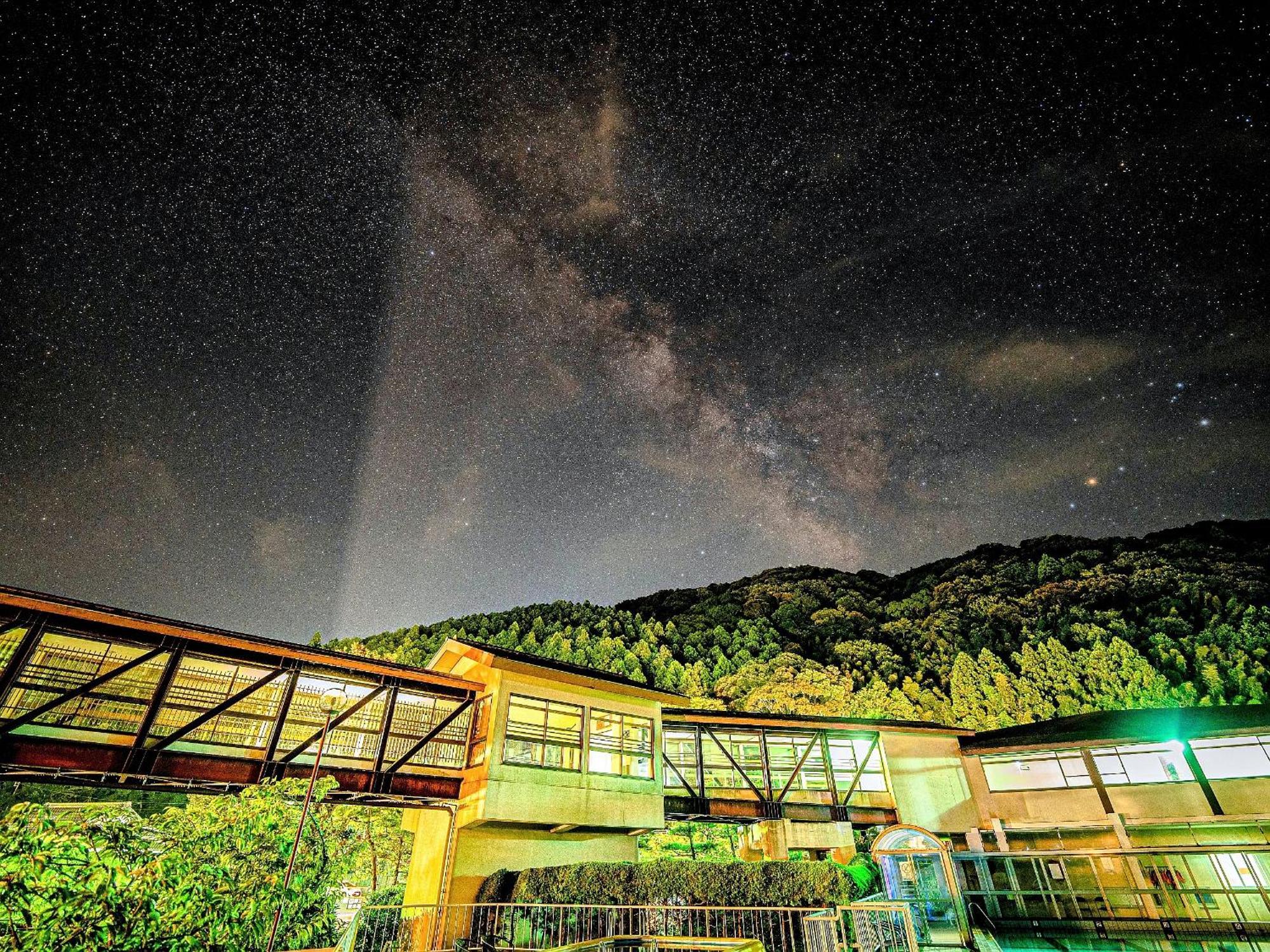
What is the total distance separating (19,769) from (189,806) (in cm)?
360

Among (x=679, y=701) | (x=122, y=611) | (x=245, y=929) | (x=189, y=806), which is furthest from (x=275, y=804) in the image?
(x=679, y=701)

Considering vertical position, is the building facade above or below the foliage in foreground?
above

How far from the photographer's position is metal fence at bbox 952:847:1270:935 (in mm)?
18062

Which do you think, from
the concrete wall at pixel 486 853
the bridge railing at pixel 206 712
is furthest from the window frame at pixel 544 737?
the concrete wall at pixel 486 853

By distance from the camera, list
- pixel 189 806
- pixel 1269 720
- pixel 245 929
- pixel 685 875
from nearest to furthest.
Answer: pixel 245 929 → pixel 189 806 → pixel 685 875 → pixel 1269 720

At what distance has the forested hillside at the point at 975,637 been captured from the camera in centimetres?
4278

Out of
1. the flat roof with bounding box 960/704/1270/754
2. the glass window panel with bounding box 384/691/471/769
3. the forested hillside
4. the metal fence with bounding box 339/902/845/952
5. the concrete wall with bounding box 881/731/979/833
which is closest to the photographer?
the metal fence with bounding box 339/902/845/952

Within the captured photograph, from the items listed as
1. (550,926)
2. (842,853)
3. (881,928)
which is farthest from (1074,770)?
(550,926)

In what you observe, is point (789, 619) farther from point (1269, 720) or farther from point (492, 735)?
point (492, 735)

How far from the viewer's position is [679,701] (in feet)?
71.2

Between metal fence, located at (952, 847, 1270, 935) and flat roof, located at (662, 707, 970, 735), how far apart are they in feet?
16.2

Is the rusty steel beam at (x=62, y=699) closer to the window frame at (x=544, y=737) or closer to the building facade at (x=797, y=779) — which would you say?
the building facade at (x=797, y=779)

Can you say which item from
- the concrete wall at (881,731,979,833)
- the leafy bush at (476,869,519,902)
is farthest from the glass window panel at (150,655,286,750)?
the concrete wall at (881,731,979,833)

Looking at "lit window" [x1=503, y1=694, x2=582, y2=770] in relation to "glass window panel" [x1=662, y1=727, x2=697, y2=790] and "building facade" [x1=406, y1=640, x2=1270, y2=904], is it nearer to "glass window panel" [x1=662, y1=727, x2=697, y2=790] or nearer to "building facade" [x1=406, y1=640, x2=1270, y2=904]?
"building facade" [x1=406, y1=640, x2=1270, y2=904]
